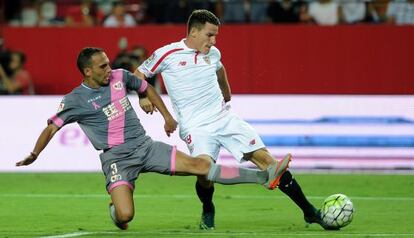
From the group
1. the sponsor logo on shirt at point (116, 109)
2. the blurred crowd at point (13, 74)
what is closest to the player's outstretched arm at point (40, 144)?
the sponsor logo on shirt at point (116, 109)

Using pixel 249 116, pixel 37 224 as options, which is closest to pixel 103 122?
pixel 37 224

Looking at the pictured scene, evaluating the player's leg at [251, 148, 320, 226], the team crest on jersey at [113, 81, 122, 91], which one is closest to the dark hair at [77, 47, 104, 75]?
the team crest on jersey at [113, 81, 122, 91]

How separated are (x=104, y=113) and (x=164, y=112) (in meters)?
0.55

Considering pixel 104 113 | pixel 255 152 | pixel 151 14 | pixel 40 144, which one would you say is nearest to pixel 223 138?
pixel 255 152

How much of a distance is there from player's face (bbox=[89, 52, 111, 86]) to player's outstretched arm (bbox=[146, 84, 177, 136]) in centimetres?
47

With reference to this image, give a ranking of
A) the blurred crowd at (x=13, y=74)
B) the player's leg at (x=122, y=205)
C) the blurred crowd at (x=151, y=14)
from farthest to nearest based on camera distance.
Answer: the blurred crowd at (x=151, y=14) → the blurred crowd at (x=13, y=74) → the player's leg at (x=122, y=205)

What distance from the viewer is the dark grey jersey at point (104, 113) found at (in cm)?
1034

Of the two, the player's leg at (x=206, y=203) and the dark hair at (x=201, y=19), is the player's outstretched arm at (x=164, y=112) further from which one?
the dark hair at (x=201, y=19)

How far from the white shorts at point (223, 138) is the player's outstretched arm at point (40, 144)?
55.6 inches

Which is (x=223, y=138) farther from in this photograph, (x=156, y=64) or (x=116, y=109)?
(x=116, y=109)

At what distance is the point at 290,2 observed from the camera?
20.7m

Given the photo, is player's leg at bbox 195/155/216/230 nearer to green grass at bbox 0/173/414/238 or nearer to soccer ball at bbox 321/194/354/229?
green grass at bbox 0/173/414/238

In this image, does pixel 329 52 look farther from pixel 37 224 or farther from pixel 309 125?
pixel 37 224

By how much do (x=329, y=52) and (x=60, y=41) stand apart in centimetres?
522
